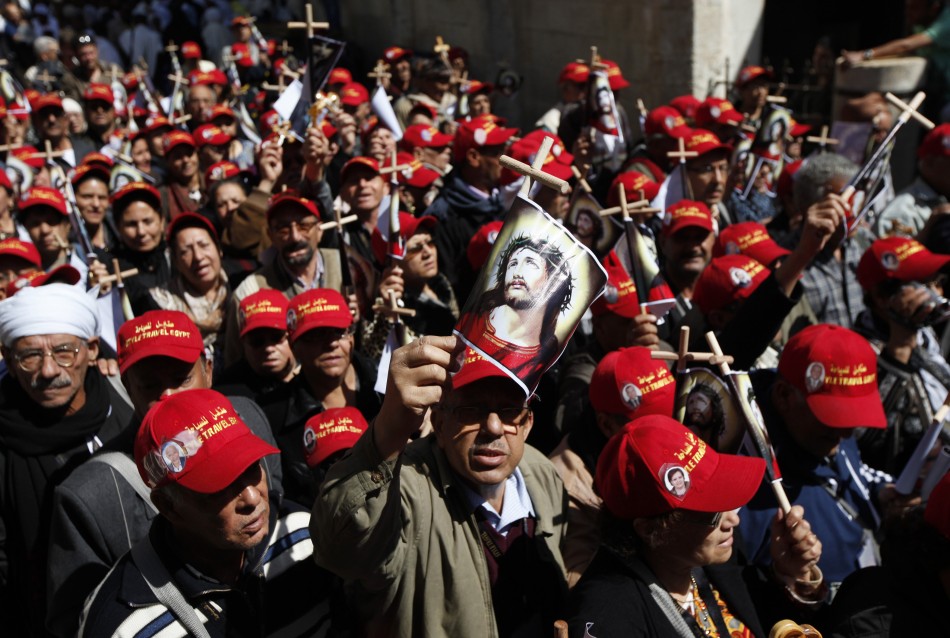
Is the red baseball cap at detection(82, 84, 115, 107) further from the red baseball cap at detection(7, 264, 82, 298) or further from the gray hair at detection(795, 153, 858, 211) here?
the gray hair at detection(795, 153, 858, 211)

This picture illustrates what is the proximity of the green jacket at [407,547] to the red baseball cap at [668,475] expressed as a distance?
0.46 metres

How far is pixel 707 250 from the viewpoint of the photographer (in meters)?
5.65

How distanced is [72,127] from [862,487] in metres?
10.3

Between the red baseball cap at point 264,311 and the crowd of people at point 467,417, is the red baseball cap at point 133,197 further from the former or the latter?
the red baseball cap at point 264,311

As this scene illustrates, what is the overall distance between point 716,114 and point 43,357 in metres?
6.21

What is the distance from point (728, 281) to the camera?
4785 millimetres

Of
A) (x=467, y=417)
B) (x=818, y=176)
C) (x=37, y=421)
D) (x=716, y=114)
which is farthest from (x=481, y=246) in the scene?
(x=716, y=114)

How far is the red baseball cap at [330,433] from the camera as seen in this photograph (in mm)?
3758

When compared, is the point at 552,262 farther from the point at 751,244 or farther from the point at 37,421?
the point at 751,244

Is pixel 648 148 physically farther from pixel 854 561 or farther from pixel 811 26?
pixel 811 26

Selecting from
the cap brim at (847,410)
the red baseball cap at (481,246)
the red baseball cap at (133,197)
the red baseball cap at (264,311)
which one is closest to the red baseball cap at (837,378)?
the cap brim at (847,410)

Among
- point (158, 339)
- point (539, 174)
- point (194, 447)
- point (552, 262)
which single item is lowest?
point (158, 339)

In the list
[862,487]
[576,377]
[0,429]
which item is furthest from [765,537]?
[0,429]

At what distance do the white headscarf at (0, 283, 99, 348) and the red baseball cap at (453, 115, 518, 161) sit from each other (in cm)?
390
